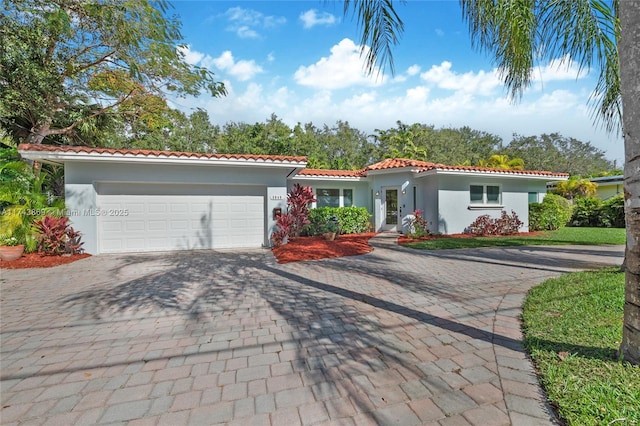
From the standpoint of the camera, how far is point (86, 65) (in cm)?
1080

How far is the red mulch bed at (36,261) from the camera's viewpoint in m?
7.59

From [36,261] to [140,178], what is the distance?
3578 millimetres

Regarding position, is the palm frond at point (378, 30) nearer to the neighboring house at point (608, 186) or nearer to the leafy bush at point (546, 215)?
the leafy bush at point (546, 215)

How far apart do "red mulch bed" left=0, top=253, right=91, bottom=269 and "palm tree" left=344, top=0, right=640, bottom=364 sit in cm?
980

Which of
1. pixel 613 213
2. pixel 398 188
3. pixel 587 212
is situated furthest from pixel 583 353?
pixel 587 212

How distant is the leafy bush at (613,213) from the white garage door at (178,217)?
1978 centimetres

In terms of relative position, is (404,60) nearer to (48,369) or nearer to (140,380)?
(140,380)

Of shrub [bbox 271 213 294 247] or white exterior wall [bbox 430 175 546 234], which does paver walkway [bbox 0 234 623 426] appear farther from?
white exterior wall [bbox 430 175 546 234]

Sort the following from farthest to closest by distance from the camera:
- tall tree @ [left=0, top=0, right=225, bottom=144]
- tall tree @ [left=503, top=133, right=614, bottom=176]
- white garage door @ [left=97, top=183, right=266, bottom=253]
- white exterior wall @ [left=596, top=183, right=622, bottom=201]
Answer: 1. tall tree @ [left=503, top=133, right=614, bottom=176]
2. white exterior wall @ [left=596, top=183, right=622, bottom=201]
3. white garage door @ [left=97, top=183, right=266, bottom=253]
4. tall tree @ [left=0, top=0, right=225, bottom=144]

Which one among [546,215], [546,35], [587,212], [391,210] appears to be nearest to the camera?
[546,35]

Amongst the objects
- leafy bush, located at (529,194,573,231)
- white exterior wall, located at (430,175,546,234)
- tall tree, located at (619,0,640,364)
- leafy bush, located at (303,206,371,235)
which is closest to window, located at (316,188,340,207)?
leafy bush, located at (303,206,371,235)

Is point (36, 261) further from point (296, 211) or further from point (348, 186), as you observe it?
point (348, 186)

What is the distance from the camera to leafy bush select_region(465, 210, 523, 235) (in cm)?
1343

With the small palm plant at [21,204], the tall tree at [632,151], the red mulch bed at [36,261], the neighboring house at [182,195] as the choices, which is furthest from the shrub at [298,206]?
the tall tree at [632,151]
